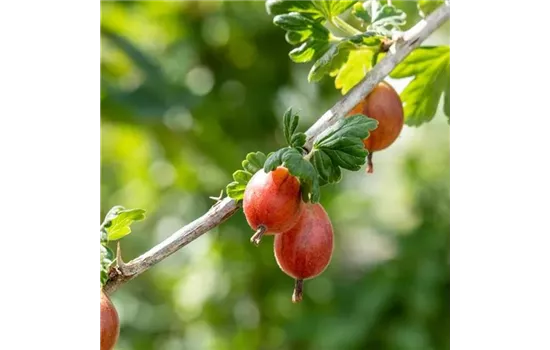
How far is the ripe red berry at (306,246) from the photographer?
102 cm

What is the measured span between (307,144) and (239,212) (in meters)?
2.40

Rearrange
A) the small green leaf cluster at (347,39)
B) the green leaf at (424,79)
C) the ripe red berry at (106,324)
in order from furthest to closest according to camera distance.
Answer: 1. the green leaf at (424,79)
2. the small green leaf cluster at (347,39)
3. the ripe red berry at (106,324)

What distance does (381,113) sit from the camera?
3.95 ft

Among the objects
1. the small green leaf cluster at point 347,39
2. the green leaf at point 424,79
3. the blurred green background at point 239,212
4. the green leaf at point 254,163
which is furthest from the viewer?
the blurred green background at point 239,212

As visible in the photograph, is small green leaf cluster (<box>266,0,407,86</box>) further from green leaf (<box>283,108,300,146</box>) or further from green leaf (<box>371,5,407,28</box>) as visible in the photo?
green leaf (<box>283,108,300,146</box>)

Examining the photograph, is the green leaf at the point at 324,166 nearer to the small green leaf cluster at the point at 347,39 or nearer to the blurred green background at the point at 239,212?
the small green leaf cluster at the point at 347,39

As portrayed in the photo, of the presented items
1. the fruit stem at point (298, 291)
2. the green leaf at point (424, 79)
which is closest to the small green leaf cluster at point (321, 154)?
the fruit stem at point (298, 291)

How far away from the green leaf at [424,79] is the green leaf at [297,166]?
0.39m

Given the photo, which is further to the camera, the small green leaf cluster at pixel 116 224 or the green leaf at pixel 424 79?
the green leaf at pixel 424 79

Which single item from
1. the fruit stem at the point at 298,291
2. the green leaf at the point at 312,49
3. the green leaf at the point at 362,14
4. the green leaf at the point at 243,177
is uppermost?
the green leaf at the point at 362,14

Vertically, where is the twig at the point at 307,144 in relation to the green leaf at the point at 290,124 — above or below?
below

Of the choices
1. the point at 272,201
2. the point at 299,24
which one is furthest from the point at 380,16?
the point at 272,201

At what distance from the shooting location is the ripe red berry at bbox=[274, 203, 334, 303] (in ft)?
3.36
